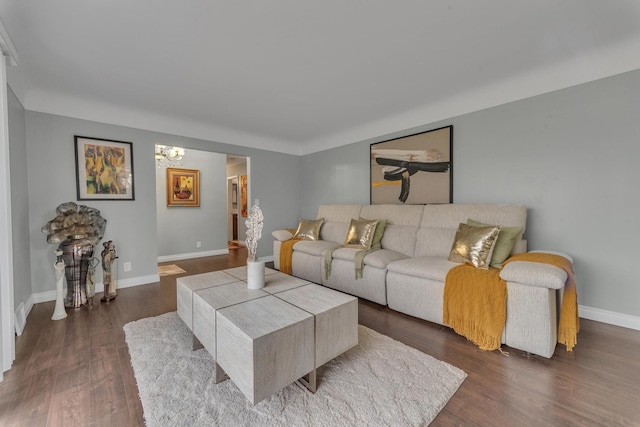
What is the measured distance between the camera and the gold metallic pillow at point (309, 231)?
4.29m

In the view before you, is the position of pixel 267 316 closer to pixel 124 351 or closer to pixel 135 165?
pixel 124 351

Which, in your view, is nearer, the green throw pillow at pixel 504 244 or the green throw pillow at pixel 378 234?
the green throw pillow at pixel 504 244

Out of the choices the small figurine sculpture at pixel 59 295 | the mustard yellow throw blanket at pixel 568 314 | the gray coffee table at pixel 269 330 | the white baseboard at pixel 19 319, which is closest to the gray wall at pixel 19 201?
the white baseboard at pixel 19 319

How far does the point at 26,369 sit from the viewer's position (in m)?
1.80

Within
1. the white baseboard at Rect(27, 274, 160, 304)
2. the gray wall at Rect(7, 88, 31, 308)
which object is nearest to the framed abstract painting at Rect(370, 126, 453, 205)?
the white baseboard at Rect(27, 274, 160, 304)

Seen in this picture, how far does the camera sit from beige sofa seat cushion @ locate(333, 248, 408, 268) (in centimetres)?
295

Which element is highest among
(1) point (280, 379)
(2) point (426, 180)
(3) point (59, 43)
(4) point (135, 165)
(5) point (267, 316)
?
(3) point (59, 43)

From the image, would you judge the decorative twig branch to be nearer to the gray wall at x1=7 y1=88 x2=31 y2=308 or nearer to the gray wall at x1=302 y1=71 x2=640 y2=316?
the gray wall at x1=7 y1=88 x2=31 y2=308

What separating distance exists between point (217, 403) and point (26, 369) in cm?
142

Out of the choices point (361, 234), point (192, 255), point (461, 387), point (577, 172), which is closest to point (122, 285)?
point (192, 255)

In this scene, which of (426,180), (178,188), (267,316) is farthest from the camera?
(178,188)

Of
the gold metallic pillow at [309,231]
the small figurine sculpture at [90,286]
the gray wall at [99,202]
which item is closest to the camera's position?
the small figurine sculpture at [90,286]

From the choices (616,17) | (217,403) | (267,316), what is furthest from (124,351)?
(616,17)

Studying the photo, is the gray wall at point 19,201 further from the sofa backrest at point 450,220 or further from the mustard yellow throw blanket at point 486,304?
the sofa backrest at point 450,220
